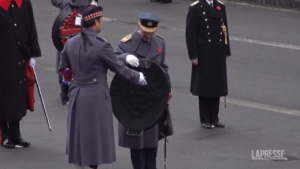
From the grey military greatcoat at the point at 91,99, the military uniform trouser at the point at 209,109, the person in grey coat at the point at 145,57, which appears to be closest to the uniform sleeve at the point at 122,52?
the person in grey coat at the point at 145,57

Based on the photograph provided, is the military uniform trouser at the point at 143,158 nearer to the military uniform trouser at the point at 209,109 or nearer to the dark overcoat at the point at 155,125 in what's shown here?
the dark overcoat at the point at 155,125

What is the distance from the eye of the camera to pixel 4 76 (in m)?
8.83

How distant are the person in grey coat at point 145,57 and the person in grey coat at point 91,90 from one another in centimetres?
34

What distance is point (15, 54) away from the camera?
8742 mm

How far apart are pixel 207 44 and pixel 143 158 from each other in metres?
2.61

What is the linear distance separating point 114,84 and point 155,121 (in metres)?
0.53

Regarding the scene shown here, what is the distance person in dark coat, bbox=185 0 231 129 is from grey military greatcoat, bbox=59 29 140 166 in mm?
2880

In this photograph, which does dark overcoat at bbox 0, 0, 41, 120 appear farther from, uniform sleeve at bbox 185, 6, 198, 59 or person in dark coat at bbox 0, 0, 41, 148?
uniform sleeve at bbox 185, 6, 198, 59

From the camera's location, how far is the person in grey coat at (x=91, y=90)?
696cm

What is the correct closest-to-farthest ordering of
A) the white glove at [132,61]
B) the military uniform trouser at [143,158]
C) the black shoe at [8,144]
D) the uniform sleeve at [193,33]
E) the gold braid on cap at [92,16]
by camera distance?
the gold braid on cap at [92,16] < the white glove at [132,61] < the military uniform trouser at [143,158] < the black shoe at [8,144] < the uniform sleeve at [193,33]

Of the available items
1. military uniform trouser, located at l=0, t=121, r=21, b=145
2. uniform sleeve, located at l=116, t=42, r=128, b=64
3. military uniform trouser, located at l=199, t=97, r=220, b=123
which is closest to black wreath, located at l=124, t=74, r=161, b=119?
uniform sleeve, located at l=116, t=42, r=128, b=64

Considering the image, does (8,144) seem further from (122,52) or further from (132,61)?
(132,61)

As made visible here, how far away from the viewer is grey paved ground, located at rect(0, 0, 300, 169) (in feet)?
28.3

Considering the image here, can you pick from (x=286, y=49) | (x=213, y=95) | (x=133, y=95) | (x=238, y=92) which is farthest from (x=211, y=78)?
(x=286, y=49)
